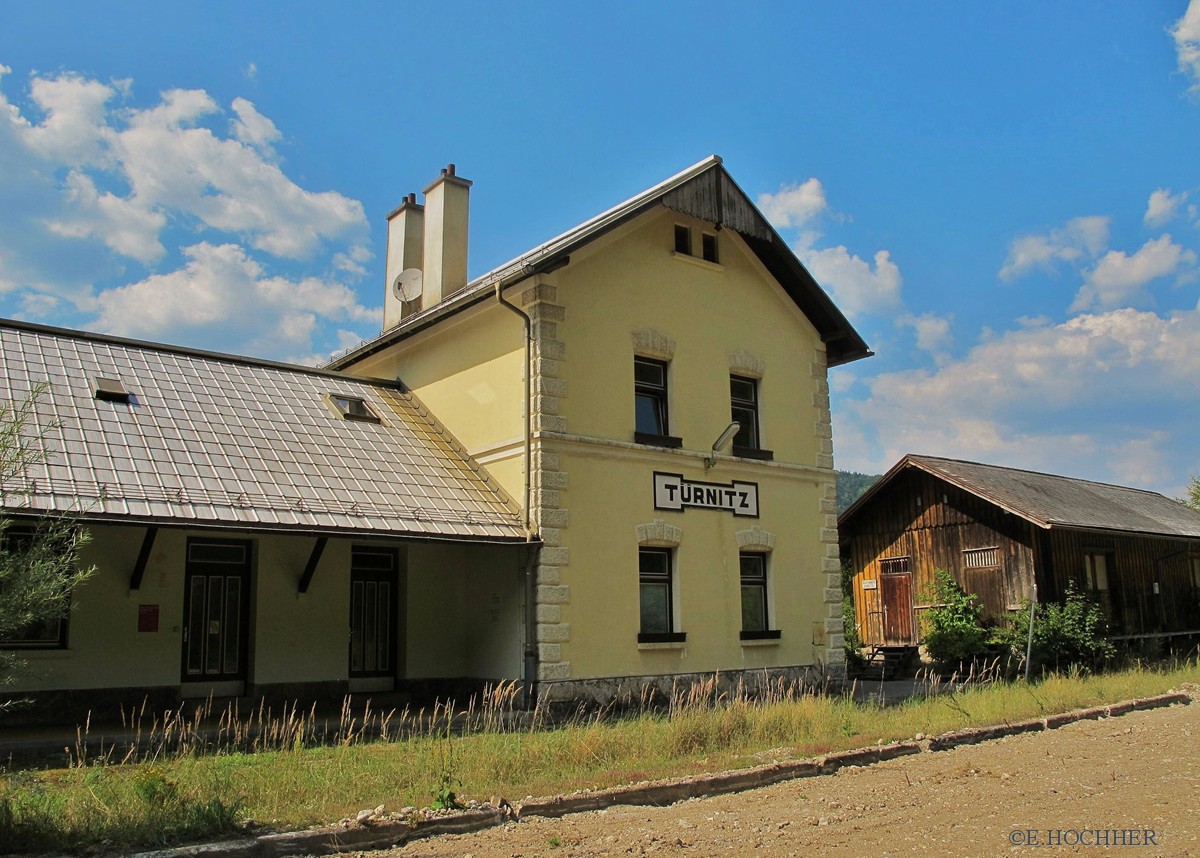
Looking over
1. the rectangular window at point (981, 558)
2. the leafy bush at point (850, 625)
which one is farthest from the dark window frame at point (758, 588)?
the rectangular window at point (981, 558)

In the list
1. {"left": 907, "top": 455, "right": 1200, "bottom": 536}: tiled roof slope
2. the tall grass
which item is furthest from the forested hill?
the tall grass

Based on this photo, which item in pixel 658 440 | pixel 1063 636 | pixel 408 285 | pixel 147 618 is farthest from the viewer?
pixel 1063 636

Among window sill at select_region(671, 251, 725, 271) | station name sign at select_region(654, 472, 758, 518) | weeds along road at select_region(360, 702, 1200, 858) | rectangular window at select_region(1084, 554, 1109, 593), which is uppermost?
window sill at select_region(671, 251, 725, 271)

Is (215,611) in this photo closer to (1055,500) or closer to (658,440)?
(658,440)

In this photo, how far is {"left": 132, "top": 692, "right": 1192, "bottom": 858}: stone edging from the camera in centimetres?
619

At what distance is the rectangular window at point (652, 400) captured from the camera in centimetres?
1493

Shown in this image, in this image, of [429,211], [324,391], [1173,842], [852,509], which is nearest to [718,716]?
[1173,842]

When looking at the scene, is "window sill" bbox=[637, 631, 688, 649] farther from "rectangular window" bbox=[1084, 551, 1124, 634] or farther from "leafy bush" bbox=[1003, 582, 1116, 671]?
"rectangular window" bbox=[1084, 551, 1124, 634]

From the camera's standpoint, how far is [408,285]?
1845 centimetres

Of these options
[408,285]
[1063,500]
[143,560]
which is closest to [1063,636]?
[1063,500]

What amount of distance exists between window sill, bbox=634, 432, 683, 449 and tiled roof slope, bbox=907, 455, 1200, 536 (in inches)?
318

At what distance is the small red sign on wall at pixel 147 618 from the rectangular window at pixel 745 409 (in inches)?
341

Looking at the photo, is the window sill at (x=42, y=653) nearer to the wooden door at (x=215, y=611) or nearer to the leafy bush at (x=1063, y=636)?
the wooden door at (x=215, y=611)

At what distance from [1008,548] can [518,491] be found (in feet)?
38.2
